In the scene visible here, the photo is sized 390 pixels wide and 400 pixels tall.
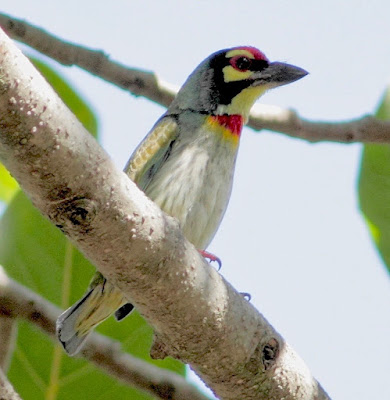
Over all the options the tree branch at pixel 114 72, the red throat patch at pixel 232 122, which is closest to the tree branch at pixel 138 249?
the tree branch at pixel 114 72

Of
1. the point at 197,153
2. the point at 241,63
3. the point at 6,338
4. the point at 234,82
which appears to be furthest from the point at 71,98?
the point at 6,338

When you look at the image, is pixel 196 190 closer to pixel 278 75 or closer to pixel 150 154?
pixel 150 154

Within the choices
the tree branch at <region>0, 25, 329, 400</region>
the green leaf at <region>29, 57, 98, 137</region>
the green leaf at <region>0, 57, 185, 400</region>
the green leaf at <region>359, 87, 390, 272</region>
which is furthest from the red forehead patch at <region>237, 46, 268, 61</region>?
the tree branch at <region>0, 25, 329, 400</region>

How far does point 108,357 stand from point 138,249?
119 centimetres

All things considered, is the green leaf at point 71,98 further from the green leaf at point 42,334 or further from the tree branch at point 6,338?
the tree branch at point 6,338

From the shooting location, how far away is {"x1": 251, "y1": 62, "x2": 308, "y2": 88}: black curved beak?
177 inches

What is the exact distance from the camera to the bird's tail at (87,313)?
3.19 metres

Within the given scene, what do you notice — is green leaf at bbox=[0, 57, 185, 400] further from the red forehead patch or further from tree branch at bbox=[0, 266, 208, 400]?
the red forehead patch

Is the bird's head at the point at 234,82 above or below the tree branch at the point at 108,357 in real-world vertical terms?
above

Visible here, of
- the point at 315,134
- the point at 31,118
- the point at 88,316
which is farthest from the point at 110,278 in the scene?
the point at 315,134

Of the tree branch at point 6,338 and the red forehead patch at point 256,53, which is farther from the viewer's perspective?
the red forehead patch at point 256,53

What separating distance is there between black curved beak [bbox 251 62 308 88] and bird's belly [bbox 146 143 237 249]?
0.64 meters

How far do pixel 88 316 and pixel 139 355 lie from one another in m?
0.28

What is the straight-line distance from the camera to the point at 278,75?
4500mm
